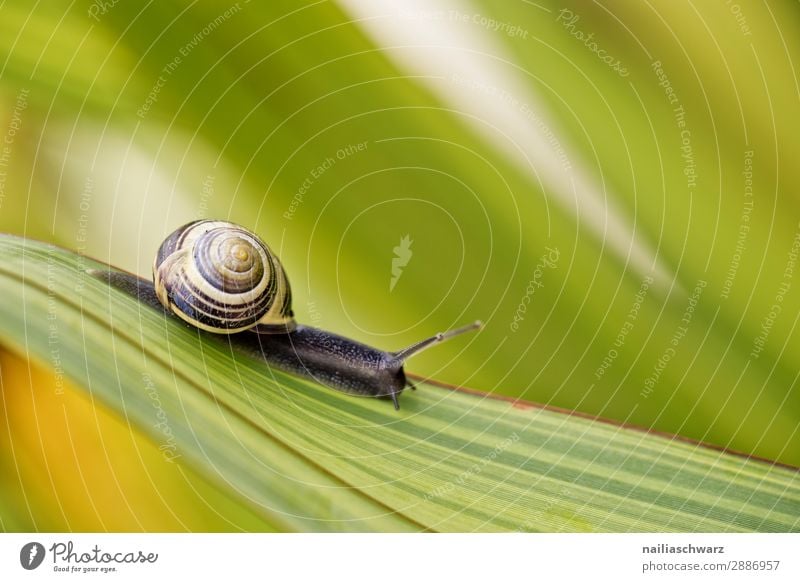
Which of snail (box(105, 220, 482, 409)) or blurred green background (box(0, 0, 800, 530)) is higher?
blurred green background (box(0, 0, 800, 530))

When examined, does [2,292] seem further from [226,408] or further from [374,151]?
[374,151]

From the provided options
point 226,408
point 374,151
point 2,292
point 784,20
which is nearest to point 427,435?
point 226,408
